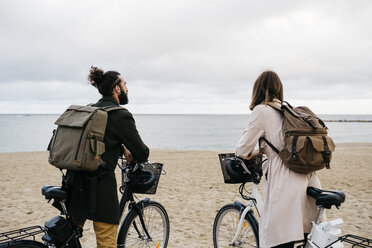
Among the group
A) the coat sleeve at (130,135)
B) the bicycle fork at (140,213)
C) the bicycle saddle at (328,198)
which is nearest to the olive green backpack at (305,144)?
the bicycle saddle at (328,198)

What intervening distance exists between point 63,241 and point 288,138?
201 cm

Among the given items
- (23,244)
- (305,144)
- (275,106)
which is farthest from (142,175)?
(305,144)

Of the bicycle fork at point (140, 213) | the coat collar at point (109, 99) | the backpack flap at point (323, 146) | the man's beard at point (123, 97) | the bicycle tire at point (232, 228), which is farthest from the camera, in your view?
the bicycle fork at point (140, 213)

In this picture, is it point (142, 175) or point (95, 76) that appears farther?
point (142, 175)

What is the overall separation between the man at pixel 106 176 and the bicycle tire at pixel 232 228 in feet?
4.35

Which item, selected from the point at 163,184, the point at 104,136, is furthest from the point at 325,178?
the point at 104,136

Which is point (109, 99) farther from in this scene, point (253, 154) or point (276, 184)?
point (276, 184)

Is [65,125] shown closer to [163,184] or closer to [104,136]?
[104,136]

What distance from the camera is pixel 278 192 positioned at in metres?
2.50

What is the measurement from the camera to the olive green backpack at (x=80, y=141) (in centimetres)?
227

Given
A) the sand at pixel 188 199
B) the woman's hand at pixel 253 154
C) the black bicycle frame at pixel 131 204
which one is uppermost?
the woman's hand at pixel 253 154

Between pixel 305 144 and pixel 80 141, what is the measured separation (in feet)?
5.66

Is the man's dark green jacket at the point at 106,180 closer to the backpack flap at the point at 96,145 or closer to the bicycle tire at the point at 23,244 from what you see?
the backpack flap at the point at 96,145

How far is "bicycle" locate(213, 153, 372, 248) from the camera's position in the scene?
2.20 meters
